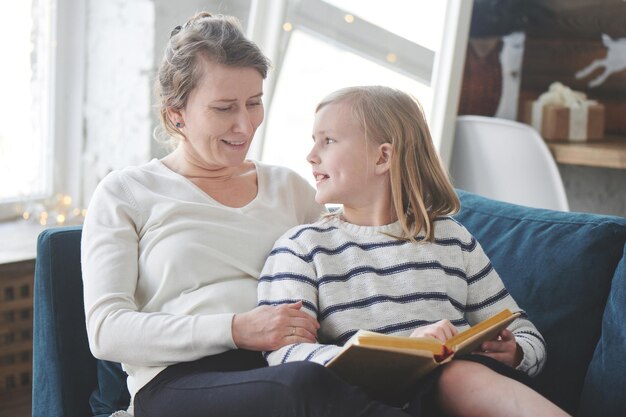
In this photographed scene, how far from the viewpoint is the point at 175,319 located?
162 centimetres

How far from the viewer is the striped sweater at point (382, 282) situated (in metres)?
1.66

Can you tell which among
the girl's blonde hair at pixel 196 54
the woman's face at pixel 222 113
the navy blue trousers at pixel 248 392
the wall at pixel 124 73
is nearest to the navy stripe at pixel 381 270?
the navy blue trousers at pixel 248 392

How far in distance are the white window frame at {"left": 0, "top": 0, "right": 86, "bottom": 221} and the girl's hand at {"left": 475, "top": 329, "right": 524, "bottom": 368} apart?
2.22m

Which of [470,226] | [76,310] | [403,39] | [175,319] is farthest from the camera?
[403,39]

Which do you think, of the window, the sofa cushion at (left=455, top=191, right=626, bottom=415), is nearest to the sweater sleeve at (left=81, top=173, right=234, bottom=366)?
the sofa cushion at (left=455, top=191, right=626, bottom=415)

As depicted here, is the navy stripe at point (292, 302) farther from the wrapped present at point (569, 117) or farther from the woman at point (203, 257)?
the wrapped present at point (569, 117)

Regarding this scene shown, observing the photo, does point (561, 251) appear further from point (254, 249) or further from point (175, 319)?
point (175, 319)

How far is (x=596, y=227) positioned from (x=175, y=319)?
3.01 ft

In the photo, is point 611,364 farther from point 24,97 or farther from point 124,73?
point 24,97

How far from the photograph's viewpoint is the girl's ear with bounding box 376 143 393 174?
5.82 ft

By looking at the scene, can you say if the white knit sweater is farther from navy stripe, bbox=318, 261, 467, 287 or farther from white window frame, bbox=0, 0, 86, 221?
white window frame, bbox=0, 0, 86, 221

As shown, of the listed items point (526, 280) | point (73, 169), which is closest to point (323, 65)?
point (73, 169)

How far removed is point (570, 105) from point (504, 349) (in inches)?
70.2

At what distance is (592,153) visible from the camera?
2945mm
